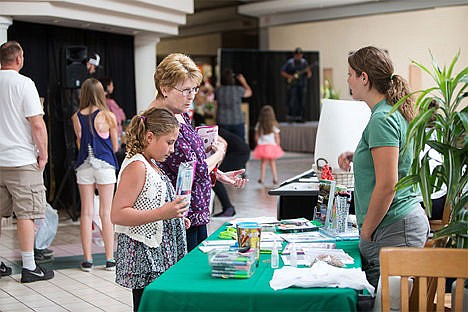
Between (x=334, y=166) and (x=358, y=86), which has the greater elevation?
(x=358, y=86)

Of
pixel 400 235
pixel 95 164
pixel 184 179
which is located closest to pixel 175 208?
pixel 184 179

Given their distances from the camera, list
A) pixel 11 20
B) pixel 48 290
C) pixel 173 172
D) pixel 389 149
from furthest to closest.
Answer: pixel 11 20, pixel 48 290, pixel 173 172, pixel 389 149

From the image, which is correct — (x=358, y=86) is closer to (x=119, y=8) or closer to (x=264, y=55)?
(x=119, y=8)

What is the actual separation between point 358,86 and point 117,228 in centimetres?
119

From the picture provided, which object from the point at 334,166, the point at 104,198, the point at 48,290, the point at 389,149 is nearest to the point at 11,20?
the point at 104,198

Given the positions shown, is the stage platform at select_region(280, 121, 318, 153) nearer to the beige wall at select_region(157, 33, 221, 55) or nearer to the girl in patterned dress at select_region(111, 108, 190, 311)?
the beige wall at select_region(157, 33, 221, 55)

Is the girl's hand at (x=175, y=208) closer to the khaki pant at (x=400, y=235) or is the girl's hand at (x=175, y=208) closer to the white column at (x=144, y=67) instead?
the khaki pant at (x=400, y=235)

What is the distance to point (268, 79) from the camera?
17.3 meters

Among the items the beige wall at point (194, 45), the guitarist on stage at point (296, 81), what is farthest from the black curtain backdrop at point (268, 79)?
the beige wall at point (194, 45)

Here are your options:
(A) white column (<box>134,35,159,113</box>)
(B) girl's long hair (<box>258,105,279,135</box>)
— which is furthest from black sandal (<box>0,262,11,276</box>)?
(B) girl's long hair (<box>258,105,279,135</box>)

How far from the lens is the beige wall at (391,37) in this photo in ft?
49.2

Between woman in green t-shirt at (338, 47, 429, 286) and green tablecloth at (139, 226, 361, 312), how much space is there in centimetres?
61

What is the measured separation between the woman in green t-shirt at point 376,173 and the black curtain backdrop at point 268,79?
44.1ft

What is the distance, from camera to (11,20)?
762 centimetres
